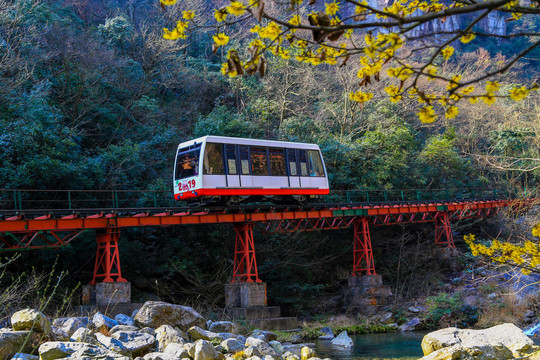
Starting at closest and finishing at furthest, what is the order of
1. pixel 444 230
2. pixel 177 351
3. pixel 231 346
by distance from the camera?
1. pixel 177 351
2. pixel 231 346
3. pixel 444 230

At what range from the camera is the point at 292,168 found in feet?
78.5

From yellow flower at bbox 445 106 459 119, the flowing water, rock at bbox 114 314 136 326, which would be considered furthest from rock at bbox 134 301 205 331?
yellow flower at bbox 445 106 459 119

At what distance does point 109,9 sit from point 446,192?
3120 cm

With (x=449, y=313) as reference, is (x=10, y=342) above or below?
above

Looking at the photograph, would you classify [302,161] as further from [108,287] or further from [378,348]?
[108,287]

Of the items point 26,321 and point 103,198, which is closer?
point 26,321

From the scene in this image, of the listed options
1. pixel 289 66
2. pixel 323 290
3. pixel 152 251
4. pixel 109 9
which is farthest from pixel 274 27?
pixel 109 9

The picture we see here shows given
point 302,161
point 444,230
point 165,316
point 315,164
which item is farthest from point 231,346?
point 444,230

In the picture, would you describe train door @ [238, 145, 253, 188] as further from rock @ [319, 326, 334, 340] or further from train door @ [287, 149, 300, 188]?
rock @ [319, 326, 334, 340]

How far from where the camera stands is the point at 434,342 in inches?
563

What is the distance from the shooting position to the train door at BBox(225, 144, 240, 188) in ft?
70.1

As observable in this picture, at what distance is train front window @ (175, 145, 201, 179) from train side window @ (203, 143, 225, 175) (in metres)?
0.39

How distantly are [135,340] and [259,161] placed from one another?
→ 1218 centimetres

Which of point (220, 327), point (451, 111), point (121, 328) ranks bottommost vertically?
point (220, 327)
